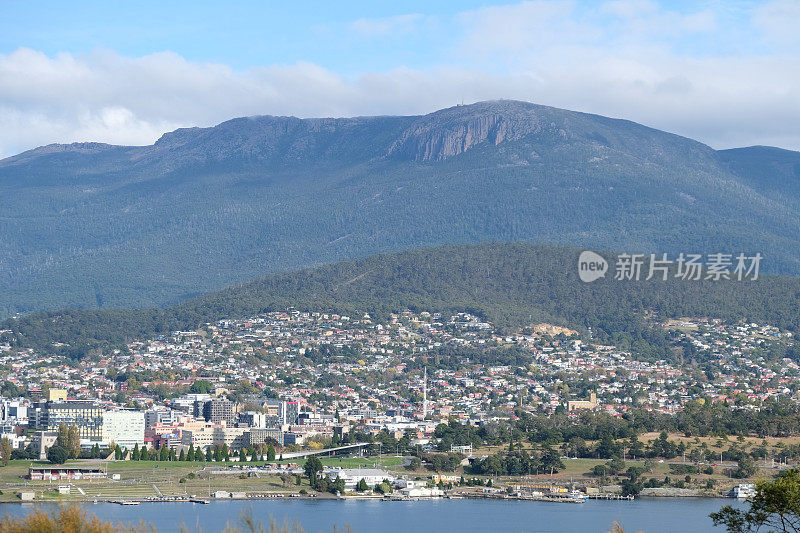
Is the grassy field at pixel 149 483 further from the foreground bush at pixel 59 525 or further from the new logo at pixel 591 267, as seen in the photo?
the new logo at pixel 591 267

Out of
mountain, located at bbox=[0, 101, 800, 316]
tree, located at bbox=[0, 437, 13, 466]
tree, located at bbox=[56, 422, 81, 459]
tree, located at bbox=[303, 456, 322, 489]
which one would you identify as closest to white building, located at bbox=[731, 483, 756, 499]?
tree, located at bbox=[303, 456, 322, 489]

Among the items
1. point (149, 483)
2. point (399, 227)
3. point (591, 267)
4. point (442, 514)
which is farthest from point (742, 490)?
point (399, 227)

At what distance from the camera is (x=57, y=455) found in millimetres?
68688

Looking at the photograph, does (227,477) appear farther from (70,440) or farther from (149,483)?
(70,440)

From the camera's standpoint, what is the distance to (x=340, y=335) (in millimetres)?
126375

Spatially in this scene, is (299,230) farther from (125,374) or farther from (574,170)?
(125,374)

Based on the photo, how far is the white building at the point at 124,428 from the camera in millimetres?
79875

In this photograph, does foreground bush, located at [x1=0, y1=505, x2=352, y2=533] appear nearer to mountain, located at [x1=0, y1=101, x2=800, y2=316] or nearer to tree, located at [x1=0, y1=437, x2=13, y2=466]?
tree, located at [x1=0, y1=437, x2=13, y2=466]

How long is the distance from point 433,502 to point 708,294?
254 ft

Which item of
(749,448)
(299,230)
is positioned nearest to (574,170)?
(299,230)

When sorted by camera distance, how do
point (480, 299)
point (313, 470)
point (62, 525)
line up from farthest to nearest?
point (480, 299), point (313, 470), point (62, 525)

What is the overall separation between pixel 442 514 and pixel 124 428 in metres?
28.4

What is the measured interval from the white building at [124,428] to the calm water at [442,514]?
2114 cm

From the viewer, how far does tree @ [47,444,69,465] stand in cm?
6869
